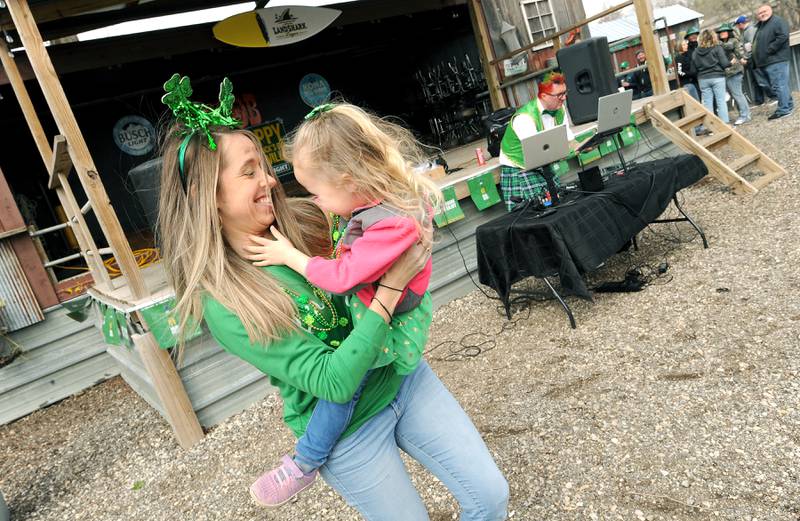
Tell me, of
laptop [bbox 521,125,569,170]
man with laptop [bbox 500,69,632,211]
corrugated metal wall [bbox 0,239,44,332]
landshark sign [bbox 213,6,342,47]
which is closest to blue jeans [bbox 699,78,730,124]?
man with laptop [bbox 500,69,632,211]

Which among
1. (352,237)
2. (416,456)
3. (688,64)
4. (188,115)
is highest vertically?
(188,115)

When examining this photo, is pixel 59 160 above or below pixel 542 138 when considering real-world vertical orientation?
above

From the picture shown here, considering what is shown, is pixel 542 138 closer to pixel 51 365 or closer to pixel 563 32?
pixel 563 32

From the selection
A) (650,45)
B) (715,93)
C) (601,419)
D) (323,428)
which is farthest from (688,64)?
(323,428)

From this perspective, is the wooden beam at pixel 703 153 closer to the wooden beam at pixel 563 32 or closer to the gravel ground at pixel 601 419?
the gravel ground at pixel 601 419

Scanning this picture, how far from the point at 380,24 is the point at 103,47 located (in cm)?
511

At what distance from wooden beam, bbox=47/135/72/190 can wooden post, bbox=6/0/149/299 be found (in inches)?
6.3

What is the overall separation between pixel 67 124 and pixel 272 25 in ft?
13.7

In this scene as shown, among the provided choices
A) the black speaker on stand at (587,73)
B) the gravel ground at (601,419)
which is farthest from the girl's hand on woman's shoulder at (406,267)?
the black speaker on stand at (587,73)

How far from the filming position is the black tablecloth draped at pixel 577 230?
12.3ft

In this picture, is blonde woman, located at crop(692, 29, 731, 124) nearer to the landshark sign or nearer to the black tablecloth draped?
the black tablecloth draped

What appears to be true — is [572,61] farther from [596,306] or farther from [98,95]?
[98,95]

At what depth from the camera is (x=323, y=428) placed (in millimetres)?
1330

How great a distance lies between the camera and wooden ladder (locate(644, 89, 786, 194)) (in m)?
5.78
